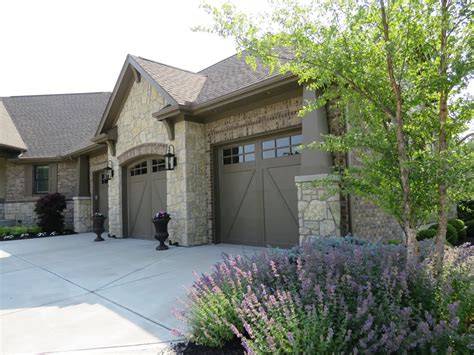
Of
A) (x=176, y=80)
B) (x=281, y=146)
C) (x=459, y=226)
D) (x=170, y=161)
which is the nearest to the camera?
(x=281, y=146)

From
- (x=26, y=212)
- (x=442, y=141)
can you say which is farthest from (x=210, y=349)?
(x=26, y=212)

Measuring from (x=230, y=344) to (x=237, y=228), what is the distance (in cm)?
598

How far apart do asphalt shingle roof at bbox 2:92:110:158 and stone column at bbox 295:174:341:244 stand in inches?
508

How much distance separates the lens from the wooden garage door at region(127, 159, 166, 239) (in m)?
10.7

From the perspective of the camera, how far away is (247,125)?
27.5 ft

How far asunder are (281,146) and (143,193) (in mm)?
5746

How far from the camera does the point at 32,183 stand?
16.5 m

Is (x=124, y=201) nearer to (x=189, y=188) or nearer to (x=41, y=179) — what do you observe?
(x=189, y=188)

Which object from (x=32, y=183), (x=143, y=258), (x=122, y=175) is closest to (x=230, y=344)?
(x=143, y=258)

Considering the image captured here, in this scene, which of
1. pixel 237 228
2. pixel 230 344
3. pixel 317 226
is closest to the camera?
pixel 230 344

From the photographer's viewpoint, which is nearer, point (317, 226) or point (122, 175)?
point (317, 226)

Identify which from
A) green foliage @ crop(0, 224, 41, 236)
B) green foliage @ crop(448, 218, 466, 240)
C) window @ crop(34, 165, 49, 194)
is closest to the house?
green foliage @ crop(448, 218, 466, 240)

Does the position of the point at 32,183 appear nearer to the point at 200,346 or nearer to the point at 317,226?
the point at 317,226

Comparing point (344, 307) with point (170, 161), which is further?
point (170, 161)
